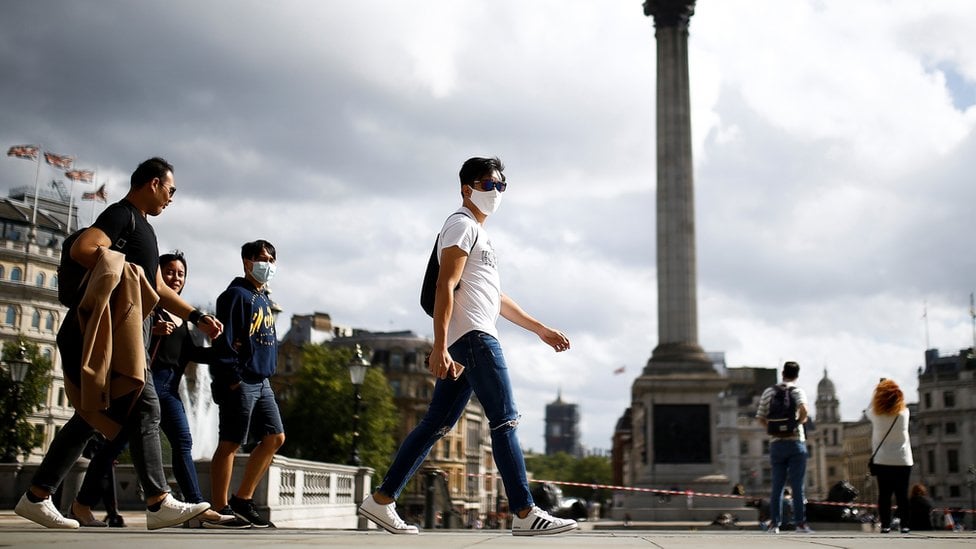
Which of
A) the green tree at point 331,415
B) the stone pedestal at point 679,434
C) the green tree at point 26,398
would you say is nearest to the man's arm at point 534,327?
the stone pedestal at point 679,434

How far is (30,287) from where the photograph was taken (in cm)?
6669

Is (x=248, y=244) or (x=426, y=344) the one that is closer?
(x=248, y=244)

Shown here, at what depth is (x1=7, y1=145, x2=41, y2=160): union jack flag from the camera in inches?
2761

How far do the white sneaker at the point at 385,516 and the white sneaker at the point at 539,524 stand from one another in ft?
2.73

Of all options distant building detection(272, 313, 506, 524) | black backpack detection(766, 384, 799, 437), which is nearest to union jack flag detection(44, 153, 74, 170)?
distant building detection(272, 313, 506, 524)

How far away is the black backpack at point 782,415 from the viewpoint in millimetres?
12211

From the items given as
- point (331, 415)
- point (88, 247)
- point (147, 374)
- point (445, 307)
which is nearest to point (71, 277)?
point (88, 247)

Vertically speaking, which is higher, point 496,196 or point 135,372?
point 496,196

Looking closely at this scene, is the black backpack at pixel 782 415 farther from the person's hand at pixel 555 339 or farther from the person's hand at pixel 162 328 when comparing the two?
the person's hand at pixel 162 328

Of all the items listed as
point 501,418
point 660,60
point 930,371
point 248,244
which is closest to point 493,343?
point 501,418

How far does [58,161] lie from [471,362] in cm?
7346

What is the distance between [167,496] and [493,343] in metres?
2.40

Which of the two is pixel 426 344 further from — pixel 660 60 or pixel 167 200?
pixel 167 200

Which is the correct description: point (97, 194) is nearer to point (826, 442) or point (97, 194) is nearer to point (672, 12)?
point (672, 12)
